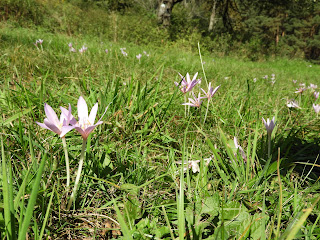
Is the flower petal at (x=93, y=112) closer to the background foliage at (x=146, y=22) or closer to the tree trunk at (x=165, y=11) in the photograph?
the background foliage at (x=146, y=22)

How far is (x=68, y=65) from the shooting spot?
2434 millimetres

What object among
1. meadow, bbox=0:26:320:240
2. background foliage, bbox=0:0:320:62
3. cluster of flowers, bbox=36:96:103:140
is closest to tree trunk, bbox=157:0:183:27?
background foliage, bbox=0:0:320:62

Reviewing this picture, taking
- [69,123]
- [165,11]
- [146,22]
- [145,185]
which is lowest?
[145,185]

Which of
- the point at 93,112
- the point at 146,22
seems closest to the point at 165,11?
the point at 146,22

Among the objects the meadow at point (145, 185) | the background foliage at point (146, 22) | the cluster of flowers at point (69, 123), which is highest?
the background foliage at point (146, 22)

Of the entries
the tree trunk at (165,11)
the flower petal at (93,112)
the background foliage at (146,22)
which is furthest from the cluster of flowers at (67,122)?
the tree trunk at (165,11)

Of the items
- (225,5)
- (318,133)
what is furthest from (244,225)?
(225,5)

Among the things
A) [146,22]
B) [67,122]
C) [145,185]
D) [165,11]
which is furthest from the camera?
[146,22]

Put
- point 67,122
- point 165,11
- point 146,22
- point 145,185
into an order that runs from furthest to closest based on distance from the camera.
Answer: point 146,22 < point 165,11 < point 145,185 < point 67,122

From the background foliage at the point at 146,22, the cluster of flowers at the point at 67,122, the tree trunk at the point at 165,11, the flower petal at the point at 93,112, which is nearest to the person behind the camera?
the cluster of flowers at the point at 67,122

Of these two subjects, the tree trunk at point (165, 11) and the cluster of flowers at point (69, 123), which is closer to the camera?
the cluster of flowers at point (69, 123)

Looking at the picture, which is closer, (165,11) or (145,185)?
(145,185)

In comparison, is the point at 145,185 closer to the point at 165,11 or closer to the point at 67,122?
the point at 67,122

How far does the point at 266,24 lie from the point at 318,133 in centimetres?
3883
